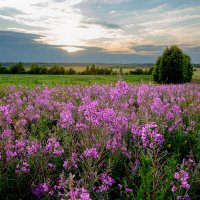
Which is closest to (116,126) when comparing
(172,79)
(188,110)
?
(188,110)

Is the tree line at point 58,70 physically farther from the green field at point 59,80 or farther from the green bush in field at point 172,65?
the green bush in field at point 172,65

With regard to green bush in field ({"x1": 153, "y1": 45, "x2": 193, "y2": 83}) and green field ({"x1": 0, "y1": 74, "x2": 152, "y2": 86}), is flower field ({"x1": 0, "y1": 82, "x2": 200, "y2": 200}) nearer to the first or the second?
green field ({"x1": 0, "y1": 74, "x2": 152, "y2": 86})

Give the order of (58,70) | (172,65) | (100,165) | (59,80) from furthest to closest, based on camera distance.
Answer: (58,70)
(59,80)
(172,65)
(100,165)

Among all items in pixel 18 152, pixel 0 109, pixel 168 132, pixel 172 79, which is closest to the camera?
pixel 18 152

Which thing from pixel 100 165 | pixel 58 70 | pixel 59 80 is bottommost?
pixel 100 165

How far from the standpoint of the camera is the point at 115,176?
2.87 meters

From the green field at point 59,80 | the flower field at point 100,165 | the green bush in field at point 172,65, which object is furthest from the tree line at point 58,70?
the flower field at point 100,165

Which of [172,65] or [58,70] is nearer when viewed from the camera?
[172,65]

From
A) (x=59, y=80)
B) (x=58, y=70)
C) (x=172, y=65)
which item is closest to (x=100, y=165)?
(x=172, y=65)

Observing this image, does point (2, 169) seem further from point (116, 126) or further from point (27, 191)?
point (116, 126)

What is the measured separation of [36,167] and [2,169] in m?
0.32

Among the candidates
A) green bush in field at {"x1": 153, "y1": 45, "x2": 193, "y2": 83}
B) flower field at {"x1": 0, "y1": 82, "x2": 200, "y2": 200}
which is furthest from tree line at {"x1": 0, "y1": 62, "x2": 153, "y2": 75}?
flower field at {"x1": 0, "y1": 82, "x2": 200, "y2": 200}

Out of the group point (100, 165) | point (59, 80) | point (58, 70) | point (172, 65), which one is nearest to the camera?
point (100, 165)

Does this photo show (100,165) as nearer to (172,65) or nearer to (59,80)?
(172,65)
